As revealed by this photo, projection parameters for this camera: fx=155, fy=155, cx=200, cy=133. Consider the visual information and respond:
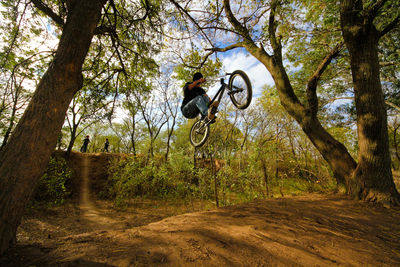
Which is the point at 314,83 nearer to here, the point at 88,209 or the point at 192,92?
the point at 192,92

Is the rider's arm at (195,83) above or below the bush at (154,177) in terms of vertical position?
above

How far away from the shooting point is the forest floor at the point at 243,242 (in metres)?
1.64

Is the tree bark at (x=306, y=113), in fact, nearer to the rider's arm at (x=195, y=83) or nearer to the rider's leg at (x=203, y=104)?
the rider's arm at (x=195, y=83)

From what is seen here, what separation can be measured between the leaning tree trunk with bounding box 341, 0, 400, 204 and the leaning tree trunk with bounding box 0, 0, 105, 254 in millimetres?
6244

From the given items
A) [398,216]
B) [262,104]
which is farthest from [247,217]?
[262,104]

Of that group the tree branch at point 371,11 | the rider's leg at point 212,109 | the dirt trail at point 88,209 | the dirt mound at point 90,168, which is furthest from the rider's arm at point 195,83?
the dirt mound at point 90,168

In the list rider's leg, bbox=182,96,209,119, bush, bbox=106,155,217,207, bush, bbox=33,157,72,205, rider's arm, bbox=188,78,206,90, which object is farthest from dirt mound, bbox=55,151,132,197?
rider's arm, bbox=188,78,206,90

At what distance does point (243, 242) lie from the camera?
1.98m

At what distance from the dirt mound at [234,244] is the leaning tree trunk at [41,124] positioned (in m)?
0.51

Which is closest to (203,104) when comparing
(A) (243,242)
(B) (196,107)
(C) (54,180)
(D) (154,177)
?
(B) (196,107)

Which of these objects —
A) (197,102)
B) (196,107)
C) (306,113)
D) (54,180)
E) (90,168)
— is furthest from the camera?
(90,168)

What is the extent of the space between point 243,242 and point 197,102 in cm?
312

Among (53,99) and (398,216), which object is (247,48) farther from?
(398,216)

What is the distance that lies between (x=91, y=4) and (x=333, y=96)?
13.2 metres
